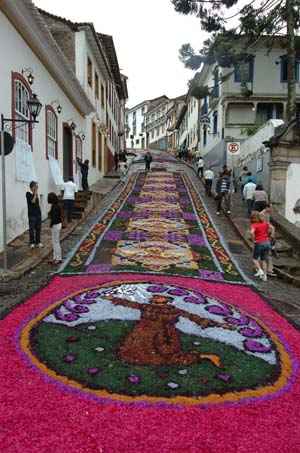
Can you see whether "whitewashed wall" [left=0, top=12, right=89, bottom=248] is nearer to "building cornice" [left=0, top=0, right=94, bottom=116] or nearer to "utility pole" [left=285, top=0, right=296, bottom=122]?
"building cornice" [left=0, top=0, right=94, bottom=116]

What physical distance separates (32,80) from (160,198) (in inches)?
345

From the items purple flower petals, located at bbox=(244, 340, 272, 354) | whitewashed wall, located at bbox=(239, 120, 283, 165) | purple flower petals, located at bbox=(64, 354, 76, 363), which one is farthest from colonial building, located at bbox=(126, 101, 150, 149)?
purple flower petals, located at bbox=(64, 354, 76, 363)

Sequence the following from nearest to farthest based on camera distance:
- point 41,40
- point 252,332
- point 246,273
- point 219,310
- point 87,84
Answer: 1. point 252,332
2. point 219,310
3. point 246,273
4. point 41,40
5. point 87,84

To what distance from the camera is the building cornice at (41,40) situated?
10.2 metres

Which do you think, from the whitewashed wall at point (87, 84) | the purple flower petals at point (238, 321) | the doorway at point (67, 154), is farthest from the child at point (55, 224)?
the whitewashed wall at point (87, 84)

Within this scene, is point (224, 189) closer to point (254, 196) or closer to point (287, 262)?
point (254, 196)

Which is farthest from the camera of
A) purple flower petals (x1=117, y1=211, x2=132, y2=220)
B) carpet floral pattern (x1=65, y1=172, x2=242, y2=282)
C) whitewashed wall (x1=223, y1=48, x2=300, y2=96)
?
whitewashed wall (x1=223, y1=48, x2=300, y2=96)

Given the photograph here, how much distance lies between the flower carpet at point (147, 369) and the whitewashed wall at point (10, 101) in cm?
317

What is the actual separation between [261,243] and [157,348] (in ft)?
17.3

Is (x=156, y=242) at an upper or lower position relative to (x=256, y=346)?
upper

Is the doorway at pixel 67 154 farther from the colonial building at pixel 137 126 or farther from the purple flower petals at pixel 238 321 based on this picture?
the colonial building at pixel 137 126

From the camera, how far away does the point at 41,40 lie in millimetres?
12289

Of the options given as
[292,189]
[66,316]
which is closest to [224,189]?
[292,189]

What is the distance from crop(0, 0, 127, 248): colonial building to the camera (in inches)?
412
